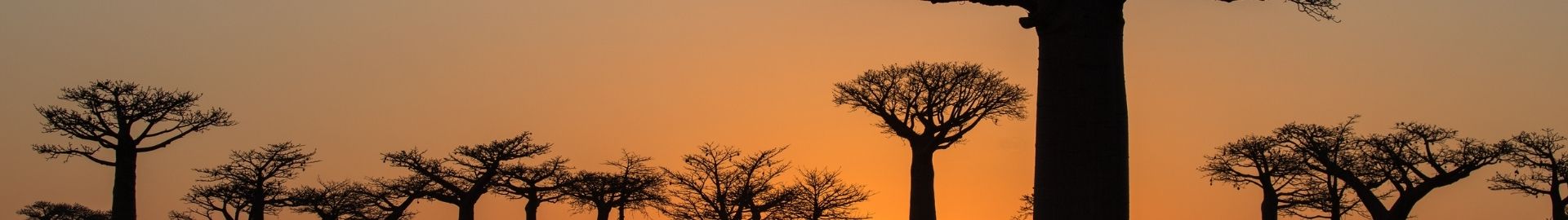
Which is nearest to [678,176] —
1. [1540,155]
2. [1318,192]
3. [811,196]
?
[811,196]

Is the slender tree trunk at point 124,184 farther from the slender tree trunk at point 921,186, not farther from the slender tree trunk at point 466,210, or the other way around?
the slender tree trunk at point 921,186

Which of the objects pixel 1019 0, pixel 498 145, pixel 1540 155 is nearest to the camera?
pixel 1019 0

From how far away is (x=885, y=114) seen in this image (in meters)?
26.4

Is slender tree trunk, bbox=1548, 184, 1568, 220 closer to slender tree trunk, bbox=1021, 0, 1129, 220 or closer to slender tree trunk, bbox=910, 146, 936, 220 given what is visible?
slender tree trunk, bbox=910, 146, 936, 220

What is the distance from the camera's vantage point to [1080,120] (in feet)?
21.2

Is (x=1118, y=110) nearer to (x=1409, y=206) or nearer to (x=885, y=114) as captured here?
(x=1409, y=206)

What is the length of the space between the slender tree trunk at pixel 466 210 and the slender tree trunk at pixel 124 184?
686 centimetres

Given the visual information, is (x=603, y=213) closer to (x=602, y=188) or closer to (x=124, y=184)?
(x=602, y=188)

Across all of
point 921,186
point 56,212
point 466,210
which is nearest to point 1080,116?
point 921,186

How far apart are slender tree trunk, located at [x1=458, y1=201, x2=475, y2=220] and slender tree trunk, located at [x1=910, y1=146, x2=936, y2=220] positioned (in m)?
8.89

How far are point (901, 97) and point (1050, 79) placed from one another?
19.9m

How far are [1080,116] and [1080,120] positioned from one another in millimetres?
19

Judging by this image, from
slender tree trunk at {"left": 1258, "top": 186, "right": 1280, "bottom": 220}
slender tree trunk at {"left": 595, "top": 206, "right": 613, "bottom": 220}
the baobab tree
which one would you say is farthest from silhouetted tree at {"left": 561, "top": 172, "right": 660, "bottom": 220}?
the baobab tree

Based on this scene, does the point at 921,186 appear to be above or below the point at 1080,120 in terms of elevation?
above
